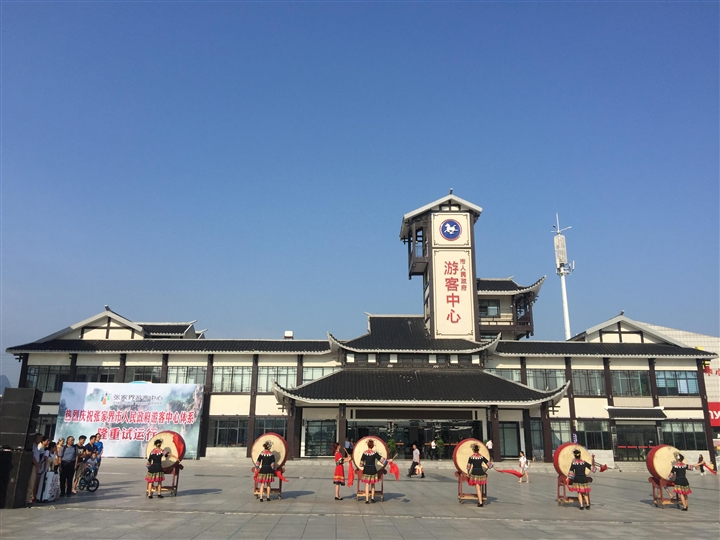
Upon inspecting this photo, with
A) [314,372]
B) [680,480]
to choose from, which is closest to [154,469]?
[680,480]

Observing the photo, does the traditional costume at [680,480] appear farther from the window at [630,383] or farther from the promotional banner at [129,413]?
the promotional banner at [129,413]

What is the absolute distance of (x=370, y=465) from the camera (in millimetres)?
16141

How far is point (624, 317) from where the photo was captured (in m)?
40.8

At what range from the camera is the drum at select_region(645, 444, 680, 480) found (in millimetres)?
16688

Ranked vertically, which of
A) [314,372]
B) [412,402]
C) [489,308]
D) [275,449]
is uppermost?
[489,308]

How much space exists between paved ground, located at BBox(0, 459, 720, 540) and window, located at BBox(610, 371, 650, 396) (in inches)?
736

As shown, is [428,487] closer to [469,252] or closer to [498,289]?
[469,252]

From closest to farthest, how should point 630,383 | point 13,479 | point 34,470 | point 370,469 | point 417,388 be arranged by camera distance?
point 13,479 < point 34,470 < point 370,469 < point 417,388 < point 630,383

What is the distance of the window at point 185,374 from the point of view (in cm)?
3903

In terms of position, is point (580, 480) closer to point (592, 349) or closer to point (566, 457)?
point (566, 457)

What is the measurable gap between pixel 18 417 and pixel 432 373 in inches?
1028

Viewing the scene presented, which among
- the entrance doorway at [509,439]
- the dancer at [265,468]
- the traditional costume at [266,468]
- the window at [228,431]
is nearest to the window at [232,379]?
the window at [228,431]

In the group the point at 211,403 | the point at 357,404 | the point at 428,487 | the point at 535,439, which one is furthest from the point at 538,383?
the point at 211,403

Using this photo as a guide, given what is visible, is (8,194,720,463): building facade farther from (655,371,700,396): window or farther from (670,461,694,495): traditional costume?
(670,461,694,495): traditional costume
